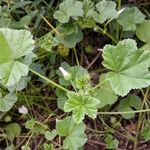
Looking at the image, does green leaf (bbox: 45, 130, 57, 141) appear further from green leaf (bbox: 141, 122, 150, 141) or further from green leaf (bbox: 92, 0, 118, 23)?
green leaf (bbox: 92, 0, 118, 23)

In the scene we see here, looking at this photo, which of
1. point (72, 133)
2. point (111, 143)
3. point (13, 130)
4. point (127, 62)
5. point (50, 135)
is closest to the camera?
point (127, 62)

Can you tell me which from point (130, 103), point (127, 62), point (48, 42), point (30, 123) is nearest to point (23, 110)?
point (30, 123)

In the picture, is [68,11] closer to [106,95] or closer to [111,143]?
[106,95]

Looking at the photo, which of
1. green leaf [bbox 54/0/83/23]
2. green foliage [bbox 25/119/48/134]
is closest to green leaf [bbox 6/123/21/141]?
green foliage [bbox 25/119/48/134]

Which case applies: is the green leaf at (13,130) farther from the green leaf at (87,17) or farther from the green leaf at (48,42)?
the green leaf at (87,17)

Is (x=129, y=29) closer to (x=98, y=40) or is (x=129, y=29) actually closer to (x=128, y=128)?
(x=98, y=40)

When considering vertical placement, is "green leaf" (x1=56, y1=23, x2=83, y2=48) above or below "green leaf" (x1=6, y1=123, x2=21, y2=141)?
above
